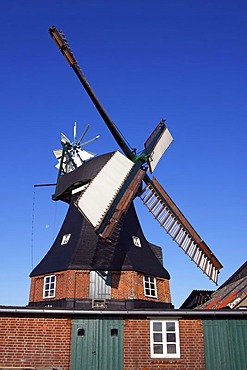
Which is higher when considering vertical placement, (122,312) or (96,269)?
(96,269)

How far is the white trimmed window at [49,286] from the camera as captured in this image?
63.6ft

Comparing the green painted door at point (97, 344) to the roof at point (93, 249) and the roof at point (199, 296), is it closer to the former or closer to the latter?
the roof at point (93, 249)

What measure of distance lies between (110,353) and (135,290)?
22.8 ft

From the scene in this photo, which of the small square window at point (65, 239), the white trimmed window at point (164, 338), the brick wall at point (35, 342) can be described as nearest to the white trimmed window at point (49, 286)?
the small square window at point (65, 239)

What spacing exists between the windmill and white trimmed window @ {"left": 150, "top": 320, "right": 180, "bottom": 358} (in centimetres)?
491

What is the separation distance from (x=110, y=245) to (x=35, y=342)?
859 cm

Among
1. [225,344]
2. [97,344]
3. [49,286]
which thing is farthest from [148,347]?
[49,286]

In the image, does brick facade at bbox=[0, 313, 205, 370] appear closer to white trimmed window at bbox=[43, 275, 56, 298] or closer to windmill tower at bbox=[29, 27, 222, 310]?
windmill tower at bbox=[29, 27, 222, 310]

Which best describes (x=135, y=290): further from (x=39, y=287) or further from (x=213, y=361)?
(x=213, y=361)

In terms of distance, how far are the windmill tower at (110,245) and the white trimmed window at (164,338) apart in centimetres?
500

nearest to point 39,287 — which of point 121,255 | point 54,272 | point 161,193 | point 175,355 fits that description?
point 54,272

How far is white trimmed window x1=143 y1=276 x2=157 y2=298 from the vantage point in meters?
19.4

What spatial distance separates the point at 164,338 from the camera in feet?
39.7

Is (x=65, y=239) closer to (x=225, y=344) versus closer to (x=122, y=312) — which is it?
(x=122, y=312)
